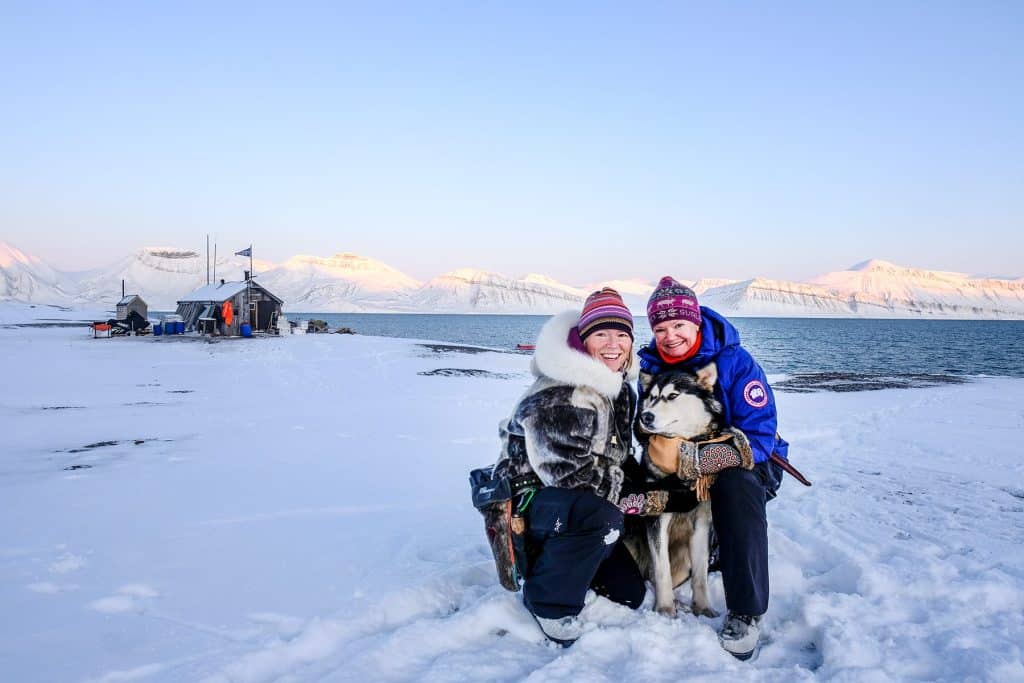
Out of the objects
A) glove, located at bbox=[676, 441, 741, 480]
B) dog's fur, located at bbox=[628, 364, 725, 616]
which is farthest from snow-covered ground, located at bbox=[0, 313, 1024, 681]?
glove, located at bbox=[676, 441, 741, 480]

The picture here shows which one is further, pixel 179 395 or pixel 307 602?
pixel 179 395

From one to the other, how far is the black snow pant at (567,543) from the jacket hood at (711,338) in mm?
915

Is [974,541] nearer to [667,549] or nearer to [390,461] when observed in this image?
[667,549]

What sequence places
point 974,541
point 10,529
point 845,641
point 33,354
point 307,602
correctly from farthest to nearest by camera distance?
point 33,354 → point 10,529 → point 974,541 → point 307,602 → point 845,641

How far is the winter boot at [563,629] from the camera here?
2.68 metres

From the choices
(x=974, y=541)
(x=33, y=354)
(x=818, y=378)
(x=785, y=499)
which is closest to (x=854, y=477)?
(x=785, y=499)

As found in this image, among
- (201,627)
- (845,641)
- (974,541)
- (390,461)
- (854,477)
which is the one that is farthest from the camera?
(390,461)

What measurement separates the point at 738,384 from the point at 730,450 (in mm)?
371

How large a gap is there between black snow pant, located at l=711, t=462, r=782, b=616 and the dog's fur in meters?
0.20

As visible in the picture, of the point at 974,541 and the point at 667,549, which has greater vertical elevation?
the point at 667,549

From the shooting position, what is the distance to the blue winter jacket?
284cm

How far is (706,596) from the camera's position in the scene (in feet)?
9.60

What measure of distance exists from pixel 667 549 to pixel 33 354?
2587 centimetres

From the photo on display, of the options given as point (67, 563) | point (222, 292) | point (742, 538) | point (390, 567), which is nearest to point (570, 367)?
point (742, 538)
